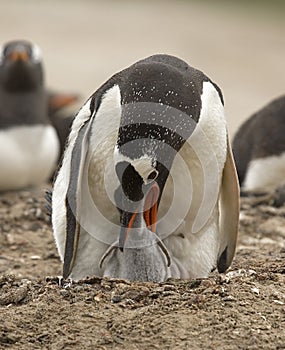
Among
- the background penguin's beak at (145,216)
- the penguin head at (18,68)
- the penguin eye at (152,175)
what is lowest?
the penguin head at (18,68)

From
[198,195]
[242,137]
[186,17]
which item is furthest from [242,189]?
[186,17]

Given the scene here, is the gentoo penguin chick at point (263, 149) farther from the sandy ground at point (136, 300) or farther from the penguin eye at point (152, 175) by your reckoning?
the penguin eye at point (152, 175)

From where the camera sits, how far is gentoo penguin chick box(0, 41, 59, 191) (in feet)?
30.9

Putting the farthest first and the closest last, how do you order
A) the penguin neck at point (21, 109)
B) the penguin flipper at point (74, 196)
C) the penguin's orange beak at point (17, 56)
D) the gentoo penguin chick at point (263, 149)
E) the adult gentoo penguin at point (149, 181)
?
the penguin's orange beak at point (17, 56) < the penguin neck at point (21, 109) < the gentoo penguin chick at point (263, 149) < the penguin flipper at point (74, 196) < the adult gentoo penguin at point (149, 181)

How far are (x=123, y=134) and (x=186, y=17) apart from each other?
71.2ft

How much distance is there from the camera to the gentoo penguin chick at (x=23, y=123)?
9414 mm

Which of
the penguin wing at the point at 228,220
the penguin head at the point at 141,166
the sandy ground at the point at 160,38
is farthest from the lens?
the sandy ground at the point at 160,38

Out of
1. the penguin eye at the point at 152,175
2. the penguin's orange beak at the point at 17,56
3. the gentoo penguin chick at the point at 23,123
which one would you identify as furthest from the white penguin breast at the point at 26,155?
the penguin eye at the point at 152,175

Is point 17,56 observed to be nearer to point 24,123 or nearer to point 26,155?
point 24,123

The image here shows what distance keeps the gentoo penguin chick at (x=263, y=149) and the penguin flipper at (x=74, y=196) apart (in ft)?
12.5

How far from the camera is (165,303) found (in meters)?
4.48

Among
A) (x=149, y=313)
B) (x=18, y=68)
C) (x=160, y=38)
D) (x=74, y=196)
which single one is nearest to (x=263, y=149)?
(x=18, y=68)

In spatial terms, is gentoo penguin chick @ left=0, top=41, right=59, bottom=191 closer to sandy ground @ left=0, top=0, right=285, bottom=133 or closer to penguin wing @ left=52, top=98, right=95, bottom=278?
penguin wing @ left=52, top=98, right=95, bottom=278

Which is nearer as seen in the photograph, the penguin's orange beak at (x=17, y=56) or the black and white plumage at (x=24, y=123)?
the black and white plumage at (x=24, y=123)
